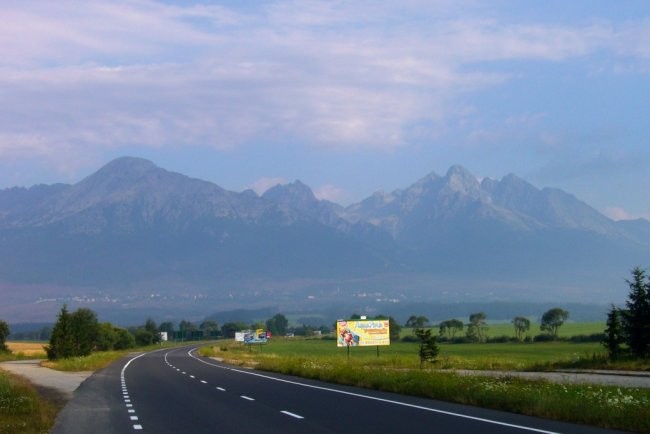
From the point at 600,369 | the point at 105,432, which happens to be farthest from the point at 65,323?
the point at 105,432

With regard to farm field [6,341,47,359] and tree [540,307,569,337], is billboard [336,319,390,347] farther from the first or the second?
tree [540,307,569,337]

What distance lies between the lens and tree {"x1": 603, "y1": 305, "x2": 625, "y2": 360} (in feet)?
154

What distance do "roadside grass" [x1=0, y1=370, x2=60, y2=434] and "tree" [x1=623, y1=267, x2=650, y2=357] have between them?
2937 centimetres

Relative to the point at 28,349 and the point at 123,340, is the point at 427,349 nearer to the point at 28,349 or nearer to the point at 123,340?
the point at 28,349

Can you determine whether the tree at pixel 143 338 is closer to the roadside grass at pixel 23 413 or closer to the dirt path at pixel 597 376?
the dirt path at pixel 597 376

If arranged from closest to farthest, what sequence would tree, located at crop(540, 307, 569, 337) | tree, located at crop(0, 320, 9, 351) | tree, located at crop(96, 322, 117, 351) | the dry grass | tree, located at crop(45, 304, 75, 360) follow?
tree, located at crop(45, 304, 75, 360), the dry grass, tree, located at crop(0, 320, 9, 351), tree, located at crop(96, 322, 117, 351), tree, located at crop(540, 307, 569, 337)

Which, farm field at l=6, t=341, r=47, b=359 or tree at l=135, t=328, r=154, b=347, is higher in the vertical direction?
tree at l=135, t=328, r=154, b=347

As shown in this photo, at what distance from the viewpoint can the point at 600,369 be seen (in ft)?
144

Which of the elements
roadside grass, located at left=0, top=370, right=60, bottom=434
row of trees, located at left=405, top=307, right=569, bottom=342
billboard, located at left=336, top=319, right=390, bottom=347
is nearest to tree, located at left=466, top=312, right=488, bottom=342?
row of trees, located at left=405, top=307, right=569, bottom=342

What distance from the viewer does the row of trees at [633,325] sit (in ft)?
150

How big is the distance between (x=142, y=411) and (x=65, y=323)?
191ft

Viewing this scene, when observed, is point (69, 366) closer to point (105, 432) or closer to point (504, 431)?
point (105, 432)

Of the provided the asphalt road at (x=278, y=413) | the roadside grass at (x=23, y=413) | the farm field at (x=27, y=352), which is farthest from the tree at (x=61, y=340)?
the roadside grass at (x=23, y=413)

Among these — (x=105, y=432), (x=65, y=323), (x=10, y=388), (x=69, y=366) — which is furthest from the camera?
(x=65, y=323)
